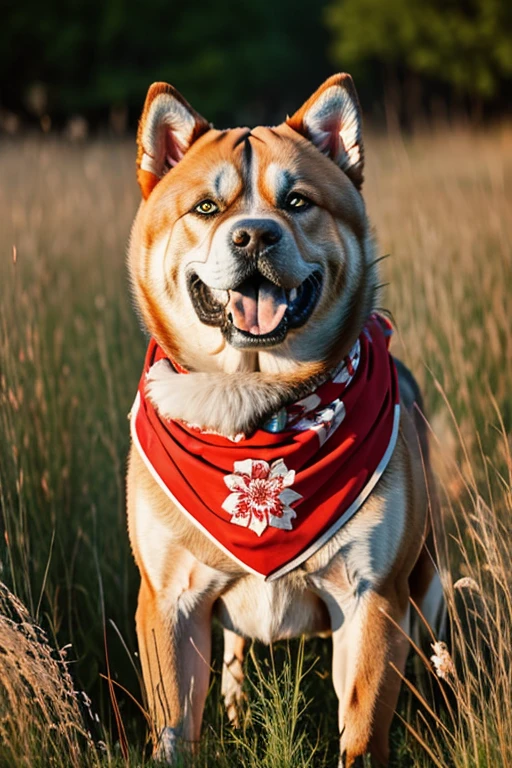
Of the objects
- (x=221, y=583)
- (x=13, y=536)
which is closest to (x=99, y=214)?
(x=13, y=536)

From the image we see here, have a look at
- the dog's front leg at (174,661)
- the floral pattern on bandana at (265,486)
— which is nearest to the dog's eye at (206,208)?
the floral pattern on bandana at (265,486)

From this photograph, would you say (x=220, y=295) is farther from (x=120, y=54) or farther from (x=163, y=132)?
(x=120, y=54)

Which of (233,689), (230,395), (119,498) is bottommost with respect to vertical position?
(233,689)

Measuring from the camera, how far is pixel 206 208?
2.52m

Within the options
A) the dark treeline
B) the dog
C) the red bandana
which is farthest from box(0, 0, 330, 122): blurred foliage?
the red bandana

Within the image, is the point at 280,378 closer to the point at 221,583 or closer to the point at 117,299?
the point at 221,583

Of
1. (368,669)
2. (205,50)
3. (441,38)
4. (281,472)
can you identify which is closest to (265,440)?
(281,472)

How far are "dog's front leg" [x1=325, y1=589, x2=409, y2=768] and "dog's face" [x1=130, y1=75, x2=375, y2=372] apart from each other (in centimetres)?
74

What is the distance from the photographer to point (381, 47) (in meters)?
23.8

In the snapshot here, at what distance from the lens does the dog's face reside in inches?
95.3

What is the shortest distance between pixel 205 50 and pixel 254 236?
875 inches

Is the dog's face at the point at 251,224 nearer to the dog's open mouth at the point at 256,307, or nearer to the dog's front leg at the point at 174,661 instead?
the dog's open mouth at the point at 256,307

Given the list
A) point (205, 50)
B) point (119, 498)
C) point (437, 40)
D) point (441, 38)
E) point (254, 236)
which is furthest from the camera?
point (205, 50)

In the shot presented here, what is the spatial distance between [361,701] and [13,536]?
1261 mm
